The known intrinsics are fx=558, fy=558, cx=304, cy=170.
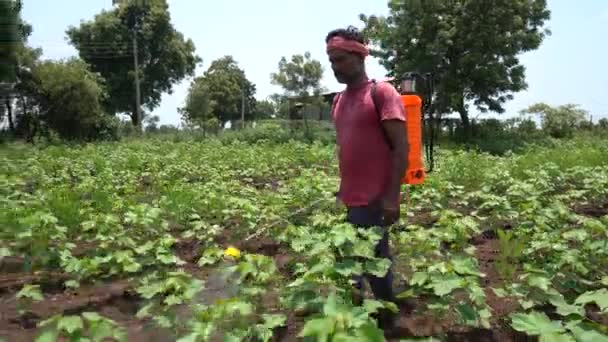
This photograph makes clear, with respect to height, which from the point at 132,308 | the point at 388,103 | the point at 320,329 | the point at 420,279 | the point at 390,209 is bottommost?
the point at 132,308

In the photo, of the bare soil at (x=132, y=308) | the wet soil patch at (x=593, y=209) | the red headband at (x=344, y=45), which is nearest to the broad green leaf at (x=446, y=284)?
the bare soil at (x=132, y=308)

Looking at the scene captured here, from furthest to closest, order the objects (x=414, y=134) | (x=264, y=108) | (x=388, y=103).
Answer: (x=264, y=108)
(x=414, y=134)
(x=388, y=103)

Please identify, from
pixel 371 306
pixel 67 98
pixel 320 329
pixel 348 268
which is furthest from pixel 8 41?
pixel 320 329

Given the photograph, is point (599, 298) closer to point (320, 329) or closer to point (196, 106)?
point (320, 329)

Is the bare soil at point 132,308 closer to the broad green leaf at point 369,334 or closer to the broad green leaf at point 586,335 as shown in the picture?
the broad green leaf at point 586,335

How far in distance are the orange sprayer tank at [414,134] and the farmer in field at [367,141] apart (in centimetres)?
44

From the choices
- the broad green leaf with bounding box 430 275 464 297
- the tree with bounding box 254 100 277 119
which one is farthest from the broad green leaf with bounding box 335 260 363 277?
the tree with bounding box 254 100 277 119

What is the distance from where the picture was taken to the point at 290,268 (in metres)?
4.43

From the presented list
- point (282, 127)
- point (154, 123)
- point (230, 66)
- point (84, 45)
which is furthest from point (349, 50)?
point (230, 66)

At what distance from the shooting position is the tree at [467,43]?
21375mm

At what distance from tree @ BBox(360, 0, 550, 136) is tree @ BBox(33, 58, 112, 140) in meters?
12.4

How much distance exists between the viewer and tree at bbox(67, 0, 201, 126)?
32.9m

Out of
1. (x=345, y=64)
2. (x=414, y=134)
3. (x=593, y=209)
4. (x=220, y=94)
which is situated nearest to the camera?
(x=345, y=64)

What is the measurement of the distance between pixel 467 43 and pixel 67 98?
15.8 meters
